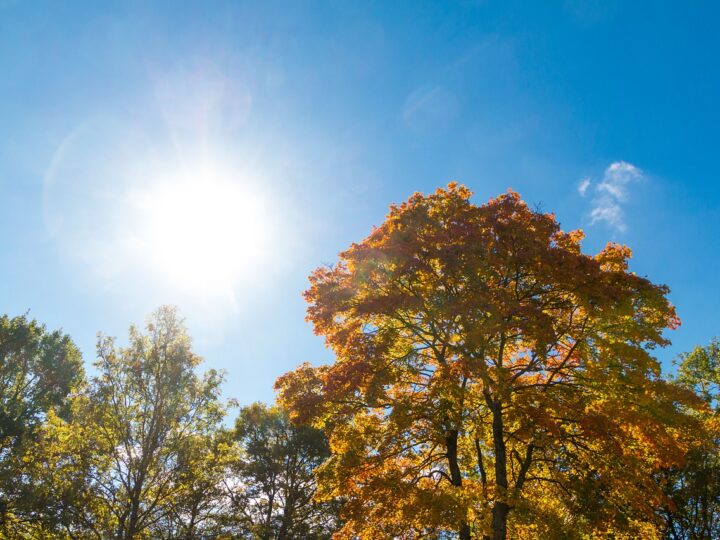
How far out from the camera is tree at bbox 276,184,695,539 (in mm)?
10008

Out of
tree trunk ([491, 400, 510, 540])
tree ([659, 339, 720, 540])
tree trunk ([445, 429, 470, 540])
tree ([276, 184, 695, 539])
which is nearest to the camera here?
tree ([276, 184, 695, 539])

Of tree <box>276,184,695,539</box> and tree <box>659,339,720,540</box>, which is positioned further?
tree <box>659,339,720,540</box>

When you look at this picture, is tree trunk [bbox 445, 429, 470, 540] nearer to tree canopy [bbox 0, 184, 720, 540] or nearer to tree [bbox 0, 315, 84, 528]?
tree canopy [bbox 0, 184, 720, 540]

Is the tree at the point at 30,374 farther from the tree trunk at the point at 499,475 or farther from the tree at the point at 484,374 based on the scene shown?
the tree trunk at the point at 499,475

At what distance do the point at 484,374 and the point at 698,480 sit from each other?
66.1 ft

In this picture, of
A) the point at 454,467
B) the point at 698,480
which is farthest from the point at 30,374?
the point at 698,480

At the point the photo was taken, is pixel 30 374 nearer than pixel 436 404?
No

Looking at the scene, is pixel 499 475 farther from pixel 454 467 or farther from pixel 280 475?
pixel 280 475

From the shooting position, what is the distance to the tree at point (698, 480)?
2125 centimetres

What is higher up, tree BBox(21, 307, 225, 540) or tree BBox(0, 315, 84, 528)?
tree BBox(0, 315, 84, 528)

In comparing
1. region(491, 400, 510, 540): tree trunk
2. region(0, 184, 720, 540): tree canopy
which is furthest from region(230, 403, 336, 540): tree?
region(491, 400, 510, 540): tree trunk

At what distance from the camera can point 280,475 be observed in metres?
24.5

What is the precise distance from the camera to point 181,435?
13.6 metres

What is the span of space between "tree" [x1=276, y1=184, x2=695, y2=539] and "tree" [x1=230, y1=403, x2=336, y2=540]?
12.9 meters
